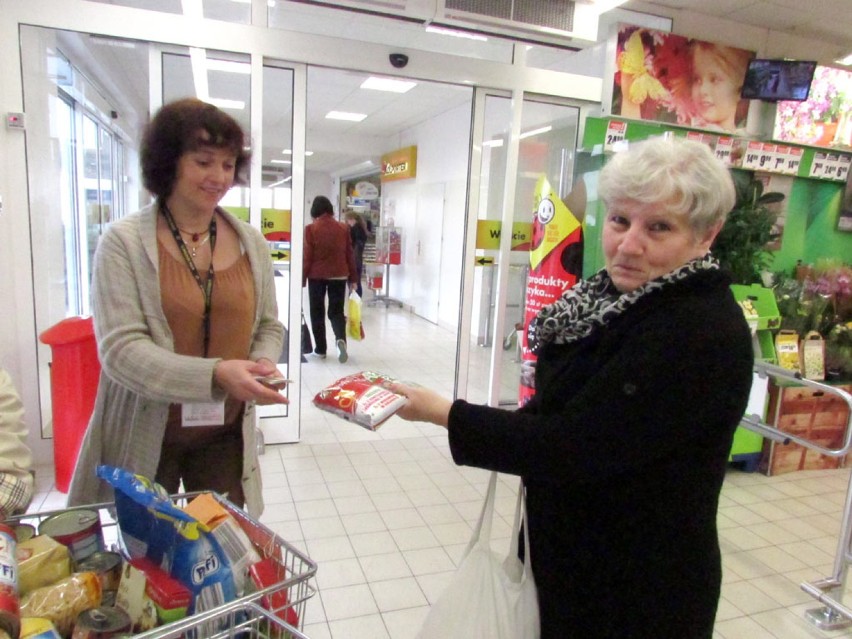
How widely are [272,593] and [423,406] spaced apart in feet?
1.40

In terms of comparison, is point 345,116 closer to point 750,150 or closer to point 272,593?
point 750,150

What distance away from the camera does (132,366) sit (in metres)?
1.30

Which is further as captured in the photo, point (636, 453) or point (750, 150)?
point (750, 150)

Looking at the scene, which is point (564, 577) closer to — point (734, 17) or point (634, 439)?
point (634, 439)

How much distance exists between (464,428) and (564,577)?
0.37 metres

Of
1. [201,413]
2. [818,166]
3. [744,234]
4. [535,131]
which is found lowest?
[201,413]

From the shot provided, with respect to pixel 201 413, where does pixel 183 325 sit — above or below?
above

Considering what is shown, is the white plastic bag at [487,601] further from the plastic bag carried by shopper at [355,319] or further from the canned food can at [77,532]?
the plastic bag carried by shopper at [355,319]

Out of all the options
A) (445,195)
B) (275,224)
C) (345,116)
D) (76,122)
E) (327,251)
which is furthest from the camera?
(345,116)

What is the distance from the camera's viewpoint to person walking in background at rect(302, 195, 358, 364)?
6188 millimetres

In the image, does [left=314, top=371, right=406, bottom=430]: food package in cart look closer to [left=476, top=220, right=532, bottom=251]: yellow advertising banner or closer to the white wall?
[left=476, top=220, right=532, bottom=251]: yellow advertising banner

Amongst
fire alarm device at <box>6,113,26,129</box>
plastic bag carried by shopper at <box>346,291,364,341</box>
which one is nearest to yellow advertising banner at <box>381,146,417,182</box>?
plastic bag carried by shopper at <box>346,291,364,341</box>

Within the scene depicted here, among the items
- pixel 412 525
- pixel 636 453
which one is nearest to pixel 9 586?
pixel 636 453

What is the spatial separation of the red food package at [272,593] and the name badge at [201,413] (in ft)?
1.78
